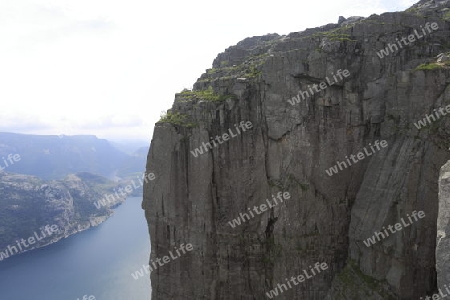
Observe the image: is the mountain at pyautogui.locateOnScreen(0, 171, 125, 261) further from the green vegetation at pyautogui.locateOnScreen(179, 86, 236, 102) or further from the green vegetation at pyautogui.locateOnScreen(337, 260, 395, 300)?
the green vegetation at pyautogui.locateOnScreen(337, 260, 395, 300)

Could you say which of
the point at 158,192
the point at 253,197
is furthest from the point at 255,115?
the point at 158,192

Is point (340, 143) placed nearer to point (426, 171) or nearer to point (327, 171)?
point (327, 171)

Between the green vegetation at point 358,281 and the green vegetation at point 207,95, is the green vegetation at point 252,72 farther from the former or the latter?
the green vegetation at point 358,281

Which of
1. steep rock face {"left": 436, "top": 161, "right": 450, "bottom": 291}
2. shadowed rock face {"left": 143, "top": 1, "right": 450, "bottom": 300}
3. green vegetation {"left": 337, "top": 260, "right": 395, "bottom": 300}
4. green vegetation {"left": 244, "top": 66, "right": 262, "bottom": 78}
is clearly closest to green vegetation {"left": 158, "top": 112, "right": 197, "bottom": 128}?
shadowed rock face {"left": 143, "top": 1, "right": 450, "bottom": 300}

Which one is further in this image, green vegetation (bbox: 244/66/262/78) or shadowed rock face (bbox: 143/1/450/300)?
green vegetation (bbox: 244/66/262/78)

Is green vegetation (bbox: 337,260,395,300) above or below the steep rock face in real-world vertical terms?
below

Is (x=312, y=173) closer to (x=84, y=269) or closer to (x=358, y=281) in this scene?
(x=358, y=281)
